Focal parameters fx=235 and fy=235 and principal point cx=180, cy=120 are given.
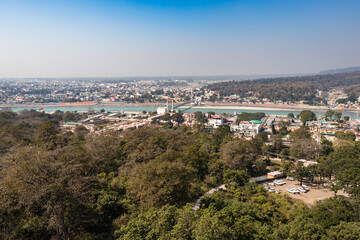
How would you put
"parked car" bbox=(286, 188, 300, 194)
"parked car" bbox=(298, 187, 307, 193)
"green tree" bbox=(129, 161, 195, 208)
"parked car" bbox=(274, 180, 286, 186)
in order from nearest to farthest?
"green tree" bbox=(129, 161, 195, 208) → "parked car" bbox=(286, 188, 300, 194) → "parked car" bbox=(298, 187, 307, 193) → "parked car" bbox=(274, 180, 286, 186)

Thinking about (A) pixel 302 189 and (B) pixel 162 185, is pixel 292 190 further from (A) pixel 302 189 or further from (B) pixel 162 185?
(B) pixel 162 185

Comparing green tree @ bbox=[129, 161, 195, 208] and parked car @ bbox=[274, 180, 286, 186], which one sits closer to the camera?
green tree @ bbox=[129, 161, 195, 208]

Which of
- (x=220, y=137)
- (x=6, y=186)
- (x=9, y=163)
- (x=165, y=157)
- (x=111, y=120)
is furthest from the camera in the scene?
(x=111, y=120)

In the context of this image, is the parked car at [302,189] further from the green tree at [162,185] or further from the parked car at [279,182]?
the green tree at [162,185]

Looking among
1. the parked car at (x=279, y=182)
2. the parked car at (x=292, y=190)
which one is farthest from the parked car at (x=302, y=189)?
the parked car at (x=279, y=182)

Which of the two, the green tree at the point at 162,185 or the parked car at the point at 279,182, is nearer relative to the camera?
the green tree at the point at 162,185

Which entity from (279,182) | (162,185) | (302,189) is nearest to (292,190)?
(302,189)

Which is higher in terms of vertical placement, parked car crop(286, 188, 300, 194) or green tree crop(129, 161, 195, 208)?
green tree crop(129, 161, 195, 208)

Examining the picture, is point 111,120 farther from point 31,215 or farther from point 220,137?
point 31,215

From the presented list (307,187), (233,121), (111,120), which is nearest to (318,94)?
(233,121)

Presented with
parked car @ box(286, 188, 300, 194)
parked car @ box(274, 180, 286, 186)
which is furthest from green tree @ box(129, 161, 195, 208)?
parked car @ box(274, 180, 286, 186)

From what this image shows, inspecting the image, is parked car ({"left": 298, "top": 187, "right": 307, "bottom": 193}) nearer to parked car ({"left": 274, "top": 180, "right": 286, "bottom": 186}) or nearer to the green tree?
parked car ({"left": 274, "top": 180, "right": 286, "bottom": 186})
